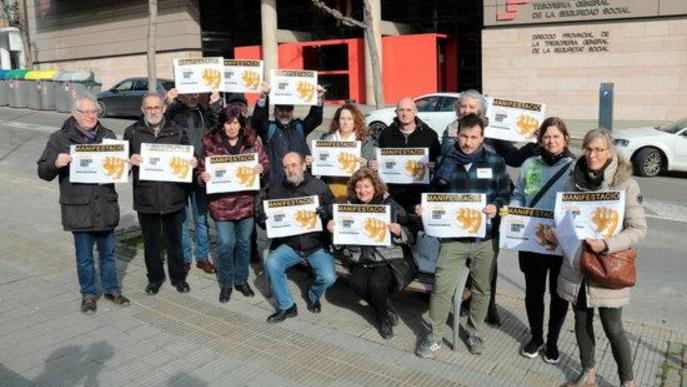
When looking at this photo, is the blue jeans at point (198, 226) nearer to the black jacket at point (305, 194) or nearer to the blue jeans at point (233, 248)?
the blue jeans at point (233, 248)

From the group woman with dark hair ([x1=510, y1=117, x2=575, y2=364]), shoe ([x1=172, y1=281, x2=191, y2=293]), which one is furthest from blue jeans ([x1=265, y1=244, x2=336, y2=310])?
woman with dark hair ([x1=510, y1=117, x2=575, y2=364])

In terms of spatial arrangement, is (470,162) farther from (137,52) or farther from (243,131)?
(137,52)

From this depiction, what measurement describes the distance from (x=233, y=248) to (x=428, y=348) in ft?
7.41

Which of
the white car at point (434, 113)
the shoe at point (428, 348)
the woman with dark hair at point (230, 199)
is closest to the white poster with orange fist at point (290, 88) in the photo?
the woman with dark hair at point (230, 199)

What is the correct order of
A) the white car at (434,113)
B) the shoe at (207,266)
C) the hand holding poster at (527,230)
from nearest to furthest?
the hand holding poster at (527,230) → the shoe at (207,266) → the white car at (434,113)

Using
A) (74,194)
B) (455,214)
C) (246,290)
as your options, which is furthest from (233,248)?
(455,214)

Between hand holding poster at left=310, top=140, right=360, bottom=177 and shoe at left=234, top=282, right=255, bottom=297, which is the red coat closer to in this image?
hand holding poster at left=310, top=140, right=360, bottom=177

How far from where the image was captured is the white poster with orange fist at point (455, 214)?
188 inches

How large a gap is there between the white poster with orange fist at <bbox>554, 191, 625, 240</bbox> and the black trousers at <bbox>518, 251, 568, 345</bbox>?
0.55 m

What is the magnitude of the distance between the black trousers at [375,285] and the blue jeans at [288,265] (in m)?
0.35

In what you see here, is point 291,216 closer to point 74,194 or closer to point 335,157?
point 335,157

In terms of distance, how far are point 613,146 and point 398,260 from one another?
2.01m

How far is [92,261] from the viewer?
6.06 metres

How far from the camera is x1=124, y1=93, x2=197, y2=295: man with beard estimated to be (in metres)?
6.10
